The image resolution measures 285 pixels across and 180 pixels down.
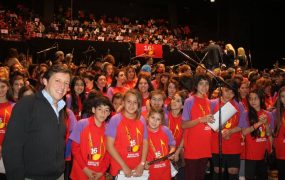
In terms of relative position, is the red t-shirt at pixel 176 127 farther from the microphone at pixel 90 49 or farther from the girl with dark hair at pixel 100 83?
Result: the microphone at pixel 90 49

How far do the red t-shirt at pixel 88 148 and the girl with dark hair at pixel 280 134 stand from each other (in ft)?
8.20

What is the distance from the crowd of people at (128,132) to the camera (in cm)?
273

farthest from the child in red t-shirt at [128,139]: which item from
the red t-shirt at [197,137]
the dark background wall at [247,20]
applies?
the dark background wall at [247,20]

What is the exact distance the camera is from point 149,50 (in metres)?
15.2

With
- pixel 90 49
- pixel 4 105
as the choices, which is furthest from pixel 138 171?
pixel 90 49

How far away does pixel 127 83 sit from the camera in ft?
23.0

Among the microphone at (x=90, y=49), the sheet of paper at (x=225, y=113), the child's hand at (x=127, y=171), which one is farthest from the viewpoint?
the microphone at (x=90, y=49)

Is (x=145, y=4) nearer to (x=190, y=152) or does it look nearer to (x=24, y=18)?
(x=24, y=18)

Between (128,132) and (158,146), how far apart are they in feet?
1.74

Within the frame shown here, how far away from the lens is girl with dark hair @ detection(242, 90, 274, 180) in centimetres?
514

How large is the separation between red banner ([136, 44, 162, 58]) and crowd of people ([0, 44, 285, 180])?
8.68m

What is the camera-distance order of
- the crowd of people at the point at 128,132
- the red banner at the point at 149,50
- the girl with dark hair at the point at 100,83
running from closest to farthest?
the crowd of people at the point at 128,132 < the girl with dark hair at the point at 100,83 < the red banner at the point at 149,50

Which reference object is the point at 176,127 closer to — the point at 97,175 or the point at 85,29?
the point at 97,175

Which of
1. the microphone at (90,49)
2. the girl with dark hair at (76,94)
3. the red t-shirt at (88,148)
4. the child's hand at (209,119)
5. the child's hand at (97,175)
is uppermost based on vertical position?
the microphone at (90,49)
